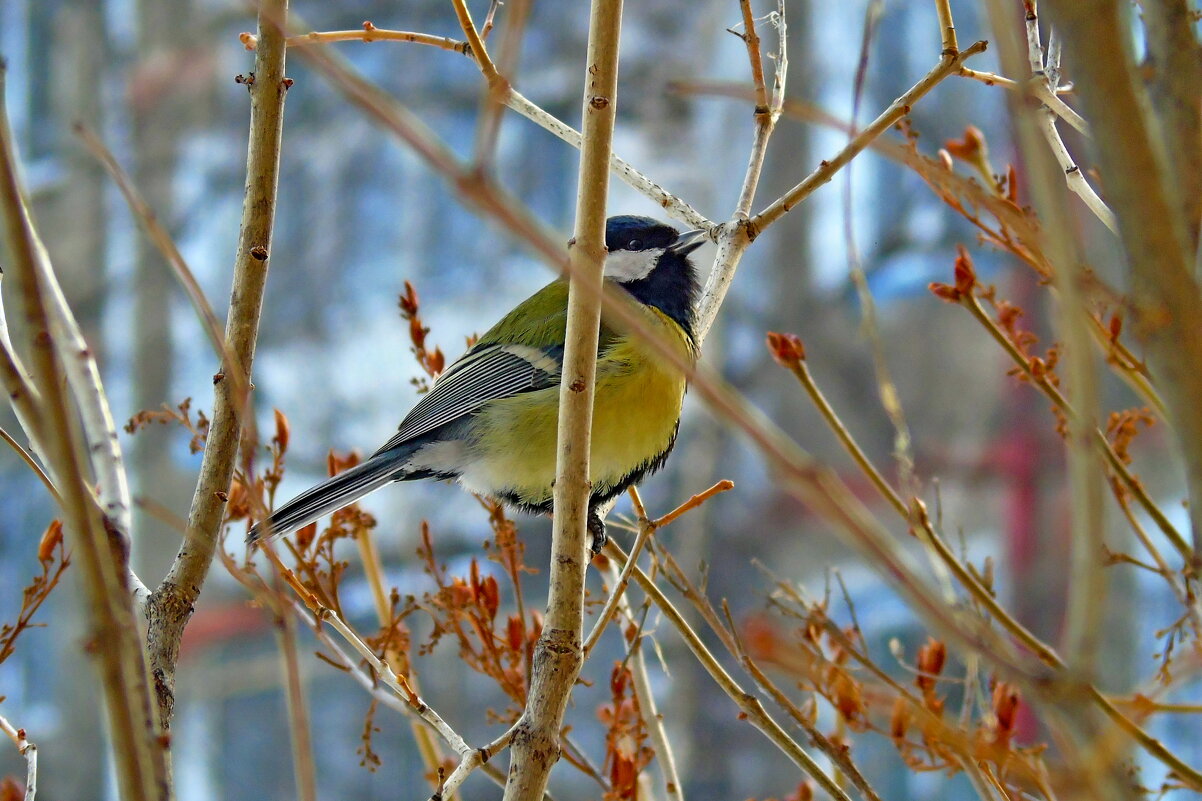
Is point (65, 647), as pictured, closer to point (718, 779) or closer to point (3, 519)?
point (3, 519)

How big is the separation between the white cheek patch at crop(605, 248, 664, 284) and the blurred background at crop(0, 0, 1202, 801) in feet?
4.66

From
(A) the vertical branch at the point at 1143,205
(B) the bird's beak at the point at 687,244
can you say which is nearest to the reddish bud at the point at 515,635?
(B) the bird's beak at the point at 687,244

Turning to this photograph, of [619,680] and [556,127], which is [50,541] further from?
[556,127]

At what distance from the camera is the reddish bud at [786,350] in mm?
1122

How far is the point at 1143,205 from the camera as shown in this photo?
1.38ft

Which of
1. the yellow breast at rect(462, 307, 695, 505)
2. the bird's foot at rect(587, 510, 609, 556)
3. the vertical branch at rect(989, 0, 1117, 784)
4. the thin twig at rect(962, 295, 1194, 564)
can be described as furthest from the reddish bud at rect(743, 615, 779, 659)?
the yellow breast at rect(462, 307, 695, 505)

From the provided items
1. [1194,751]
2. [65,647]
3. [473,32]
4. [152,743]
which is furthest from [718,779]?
[152,743]

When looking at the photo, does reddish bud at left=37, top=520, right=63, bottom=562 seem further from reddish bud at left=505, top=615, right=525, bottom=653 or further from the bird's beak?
the bird's beak

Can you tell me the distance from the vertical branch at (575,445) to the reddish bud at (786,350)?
196mm

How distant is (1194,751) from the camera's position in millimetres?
3467

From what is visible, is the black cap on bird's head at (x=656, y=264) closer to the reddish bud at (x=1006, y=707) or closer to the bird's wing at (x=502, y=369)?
the bird's wing at (x=502, y=369)

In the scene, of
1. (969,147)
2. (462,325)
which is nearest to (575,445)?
(969,147)

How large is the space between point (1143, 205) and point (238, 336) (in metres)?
0.79

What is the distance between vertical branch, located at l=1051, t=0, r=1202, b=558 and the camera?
42cm
